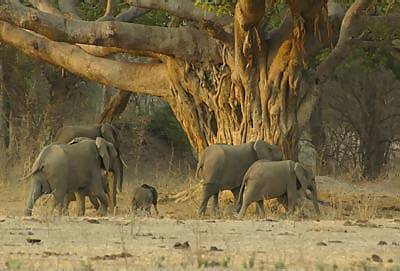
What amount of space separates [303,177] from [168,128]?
12644mm

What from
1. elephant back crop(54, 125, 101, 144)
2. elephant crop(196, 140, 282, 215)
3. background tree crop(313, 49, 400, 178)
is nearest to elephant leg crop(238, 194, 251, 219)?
elephant crop(196, 140, 282, 215)

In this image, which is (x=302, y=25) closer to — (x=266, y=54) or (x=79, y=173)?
(x=266, y=54)

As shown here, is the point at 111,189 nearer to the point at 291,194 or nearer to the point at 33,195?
the point at 33,195

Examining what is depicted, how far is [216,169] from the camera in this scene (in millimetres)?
15328

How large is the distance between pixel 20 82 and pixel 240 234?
16.2 m

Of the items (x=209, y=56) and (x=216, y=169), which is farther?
(x=209, y=56)

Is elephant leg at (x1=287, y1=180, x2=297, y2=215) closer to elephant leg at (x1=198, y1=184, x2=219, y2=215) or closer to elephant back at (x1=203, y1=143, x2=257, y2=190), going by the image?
elephant back at (x1=203, y1=143, x2=257, y2=190)

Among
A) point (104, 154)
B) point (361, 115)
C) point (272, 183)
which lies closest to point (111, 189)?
point (104, 154)

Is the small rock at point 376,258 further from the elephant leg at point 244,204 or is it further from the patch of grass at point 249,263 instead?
the elephant leg at point 244,204

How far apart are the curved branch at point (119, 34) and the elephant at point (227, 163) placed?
241 cm

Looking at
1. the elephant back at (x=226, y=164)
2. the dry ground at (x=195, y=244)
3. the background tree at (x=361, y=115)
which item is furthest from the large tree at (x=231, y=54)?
the background tree at (x=361, y=115)

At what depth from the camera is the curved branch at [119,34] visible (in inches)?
652

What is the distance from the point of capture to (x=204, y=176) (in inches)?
611

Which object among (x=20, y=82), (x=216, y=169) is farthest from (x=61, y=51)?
(x=20, y=82)
